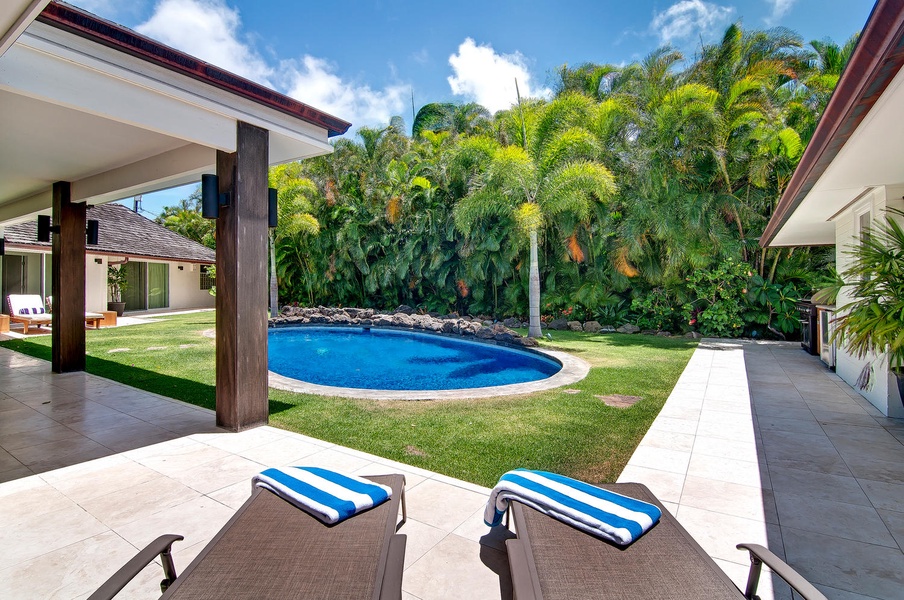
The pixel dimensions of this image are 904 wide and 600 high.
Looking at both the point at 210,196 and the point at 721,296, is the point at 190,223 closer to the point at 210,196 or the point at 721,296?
the point at 210,196

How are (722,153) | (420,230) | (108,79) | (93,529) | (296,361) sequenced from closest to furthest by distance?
(93,529), (108,79), (296,361), (722,153), (420,230)

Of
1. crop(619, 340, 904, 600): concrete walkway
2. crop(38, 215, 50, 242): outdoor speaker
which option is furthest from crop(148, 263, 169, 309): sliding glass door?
crop(619, 340, 904, 600): concrete walkway

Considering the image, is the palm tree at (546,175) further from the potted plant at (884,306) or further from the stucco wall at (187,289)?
the stucco wall at (187,289)

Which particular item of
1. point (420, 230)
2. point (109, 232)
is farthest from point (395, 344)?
point (109, 232)

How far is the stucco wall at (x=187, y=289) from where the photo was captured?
22531 mm

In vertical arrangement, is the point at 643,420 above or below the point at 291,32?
below

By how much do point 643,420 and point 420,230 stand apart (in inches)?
516

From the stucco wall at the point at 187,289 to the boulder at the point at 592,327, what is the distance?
19904 millimetres

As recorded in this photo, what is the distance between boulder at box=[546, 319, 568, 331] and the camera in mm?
14508

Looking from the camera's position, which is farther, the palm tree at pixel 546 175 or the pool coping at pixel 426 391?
the palm tree at pixel 546 175

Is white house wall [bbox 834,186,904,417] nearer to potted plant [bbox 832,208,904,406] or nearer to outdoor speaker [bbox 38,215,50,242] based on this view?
potted plant [bbox 832,208,904,406]

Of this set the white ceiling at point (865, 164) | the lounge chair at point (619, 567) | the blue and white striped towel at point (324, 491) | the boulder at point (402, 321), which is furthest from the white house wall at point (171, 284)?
the white ceiling at point (865, 164)

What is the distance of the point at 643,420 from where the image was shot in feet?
17.4

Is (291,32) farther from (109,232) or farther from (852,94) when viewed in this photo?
(852,94)
